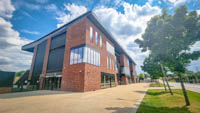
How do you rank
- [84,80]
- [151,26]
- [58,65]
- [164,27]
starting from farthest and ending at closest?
1. [58,65]
2. [84,80]
3. [151,26]
4. [164,27]

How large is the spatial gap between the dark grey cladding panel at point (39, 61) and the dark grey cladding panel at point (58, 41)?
14.9 feet

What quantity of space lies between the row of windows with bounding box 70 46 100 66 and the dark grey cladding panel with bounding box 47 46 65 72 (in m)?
4.05

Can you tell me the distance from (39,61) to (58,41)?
9265mm

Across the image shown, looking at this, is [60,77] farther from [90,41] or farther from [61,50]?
[90,41]

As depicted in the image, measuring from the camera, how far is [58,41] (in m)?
20.7

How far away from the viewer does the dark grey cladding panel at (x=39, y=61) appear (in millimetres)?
22586

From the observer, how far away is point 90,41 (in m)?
16.2

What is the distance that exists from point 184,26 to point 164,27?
1.21 m

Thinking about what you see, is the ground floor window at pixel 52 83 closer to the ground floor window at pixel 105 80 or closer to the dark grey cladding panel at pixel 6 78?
the dark grey cladding panel at pixel 6 78

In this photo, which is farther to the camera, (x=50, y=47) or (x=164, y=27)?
(x=50, y=47)

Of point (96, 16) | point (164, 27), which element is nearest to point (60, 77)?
point (96, 16)

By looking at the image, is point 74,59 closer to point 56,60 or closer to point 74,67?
point 74,67

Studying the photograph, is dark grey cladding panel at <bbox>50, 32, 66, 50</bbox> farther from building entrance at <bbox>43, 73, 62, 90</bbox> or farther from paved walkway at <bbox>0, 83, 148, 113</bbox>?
paved walkway at <bbox>0, 83, 148, 113</bbox>

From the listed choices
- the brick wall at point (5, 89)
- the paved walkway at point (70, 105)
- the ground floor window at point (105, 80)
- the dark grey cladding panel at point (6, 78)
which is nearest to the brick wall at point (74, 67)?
the paved walkway at point (70, 105)
